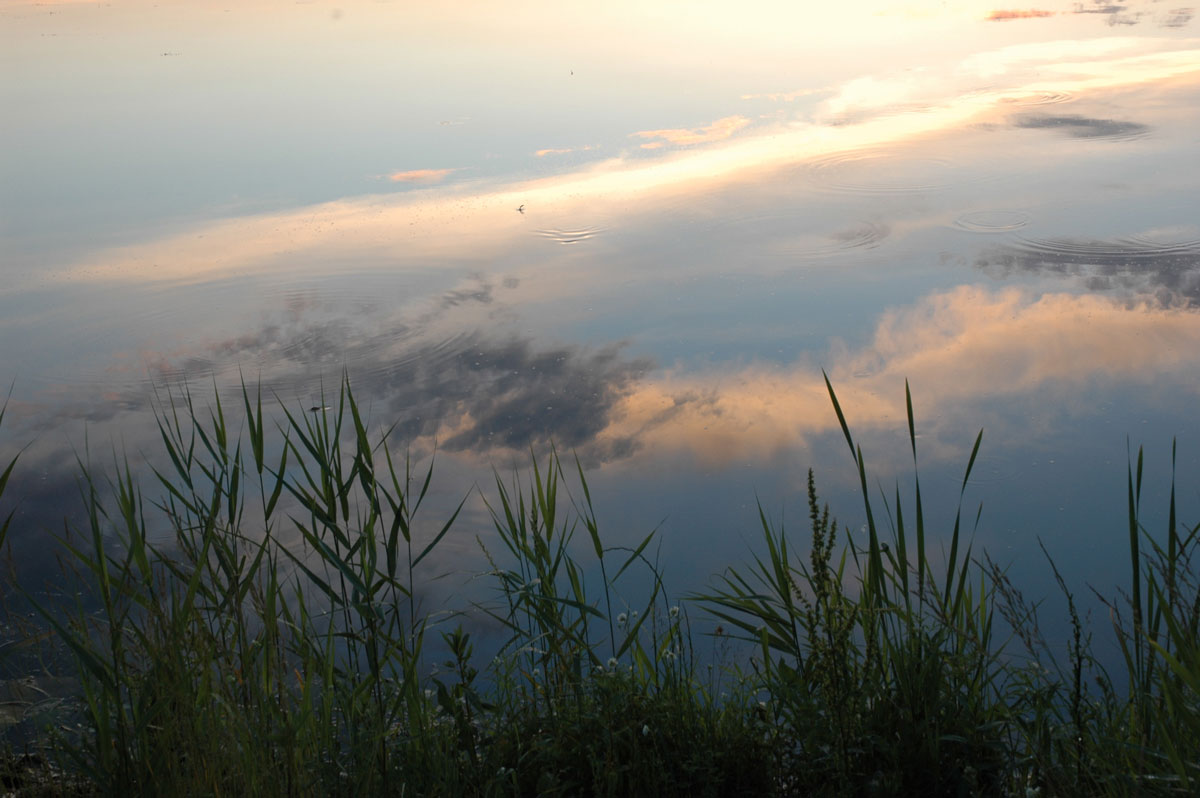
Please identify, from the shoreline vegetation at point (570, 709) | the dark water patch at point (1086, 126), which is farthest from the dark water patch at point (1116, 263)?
the shoreline vegetation at point (570, 709)

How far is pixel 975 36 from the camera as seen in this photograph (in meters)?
8.62

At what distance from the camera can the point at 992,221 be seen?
4812 millimetres

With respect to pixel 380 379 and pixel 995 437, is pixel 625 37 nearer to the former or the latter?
pixel 380 379

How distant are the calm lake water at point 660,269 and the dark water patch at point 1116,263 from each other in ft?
0.06

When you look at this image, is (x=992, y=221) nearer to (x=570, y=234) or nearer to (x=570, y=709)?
(x=570, y=234)

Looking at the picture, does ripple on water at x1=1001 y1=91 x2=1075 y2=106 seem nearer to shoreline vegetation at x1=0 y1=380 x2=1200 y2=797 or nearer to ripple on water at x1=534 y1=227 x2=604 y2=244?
ripple on water at x1=534 y1=227 x2=604 y2=244

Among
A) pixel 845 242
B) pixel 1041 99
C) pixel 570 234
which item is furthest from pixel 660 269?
pixel 1041 99

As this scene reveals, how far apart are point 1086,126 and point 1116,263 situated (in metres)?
2.14

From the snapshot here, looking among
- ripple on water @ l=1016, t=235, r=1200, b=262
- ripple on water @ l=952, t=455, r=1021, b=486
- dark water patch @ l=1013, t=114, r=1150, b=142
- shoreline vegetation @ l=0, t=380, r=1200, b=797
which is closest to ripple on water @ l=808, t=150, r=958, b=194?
ripple on water @ l=1016, t=235, r=1200, b=262

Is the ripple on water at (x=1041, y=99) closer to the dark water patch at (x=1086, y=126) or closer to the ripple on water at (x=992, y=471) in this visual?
the dark water patch at (x=1086, y=126)

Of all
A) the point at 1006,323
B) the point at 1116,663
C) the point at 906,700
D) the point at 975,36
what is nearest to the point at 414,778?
the point at 906,700

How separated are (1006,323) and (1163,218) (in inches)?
56.2

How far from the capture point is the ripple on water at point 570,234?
4.99m

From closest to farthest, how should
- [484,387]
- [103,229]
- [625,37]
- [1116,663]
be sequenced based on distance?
[1116,663], [484,387], [103,229], [625,37]
